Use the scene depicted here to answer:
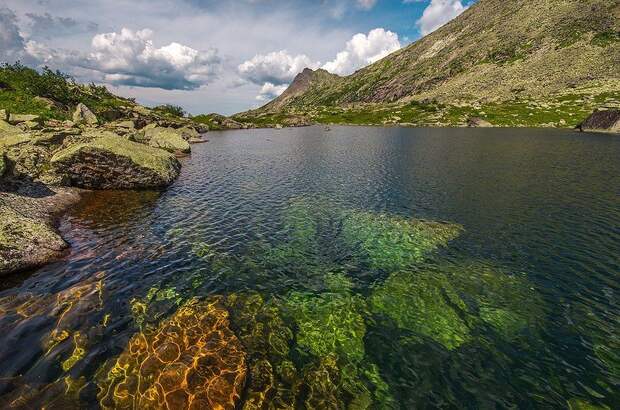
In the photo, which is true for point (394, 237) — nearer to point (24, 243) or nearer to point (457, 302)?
point (457, 302)

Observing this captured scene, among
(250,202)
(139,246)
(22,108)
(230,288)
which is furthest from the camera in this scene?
(22,108)

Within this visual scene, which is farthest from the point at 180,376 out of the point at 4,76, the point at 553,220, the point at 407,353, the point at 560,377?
the point at 4,76

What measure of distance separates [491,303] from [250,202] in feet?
85.5

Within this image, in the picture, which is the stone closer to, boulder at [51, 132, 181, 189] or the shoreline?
the shoreline

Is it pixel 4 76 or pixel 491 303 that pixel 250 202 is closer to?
pixel 491 303

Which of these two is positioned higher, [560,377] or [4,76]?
[4,76]

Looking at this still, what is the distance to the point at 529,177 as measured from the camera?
45531mm

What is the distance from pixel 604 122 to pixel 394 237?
119917 millimetres

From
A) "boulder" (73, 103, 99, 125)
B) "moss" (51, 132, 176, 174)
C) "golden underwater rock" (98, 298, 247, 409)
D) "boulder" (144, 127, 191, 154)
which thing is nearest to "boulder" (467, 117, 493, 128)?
"boulder" (144, 127, 191, 154)

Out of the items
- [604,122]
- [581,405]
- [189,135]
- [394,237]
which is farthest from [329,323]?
[604,122]

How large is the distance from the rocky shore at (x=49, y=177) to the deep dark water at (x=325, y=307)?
1.70m

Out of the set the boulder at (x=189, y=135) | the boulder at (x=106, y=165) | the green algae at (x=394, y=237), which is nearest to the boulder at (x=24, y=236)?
the boulder at (x=106, y=165)

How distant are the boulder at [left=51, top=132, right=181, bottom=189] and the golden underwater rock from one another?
95.4ft

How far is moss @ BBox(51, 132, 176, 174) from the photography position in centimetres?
3738
